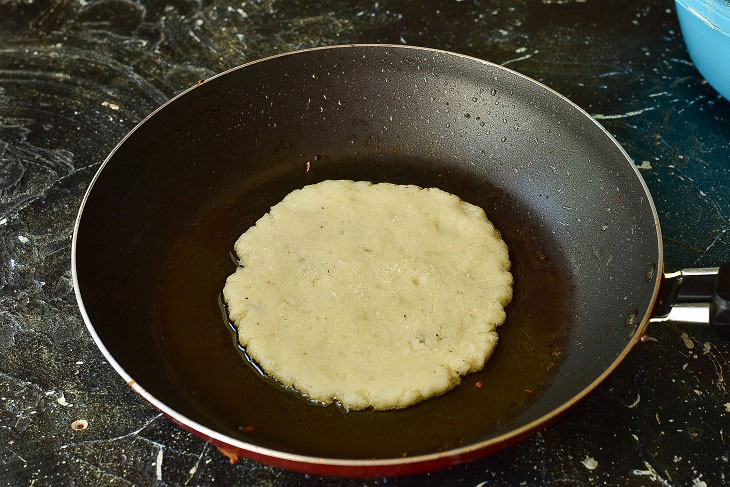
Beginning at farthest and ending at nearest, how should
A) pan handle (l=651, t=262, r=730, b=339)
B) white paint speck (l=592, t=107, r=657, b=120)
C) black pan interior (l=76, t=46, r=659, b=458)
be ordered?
white paint speck (l=592, t=107, r=657, b=120)
black pan interior (l=76, t=46, r=659, b=458)
pan handle (l=651, t=262, r=730, b=339)

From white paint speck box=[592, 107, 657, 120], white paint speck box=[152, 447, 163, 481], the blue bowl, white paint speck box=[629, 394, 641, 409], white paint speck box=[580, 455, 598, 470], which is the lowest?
white paint speck box=[580, 455, 598, 470]

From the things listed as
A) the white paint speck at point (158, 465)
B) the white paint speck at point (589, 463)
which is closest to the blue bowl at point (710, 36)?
the white paint speck at point (589, 463)

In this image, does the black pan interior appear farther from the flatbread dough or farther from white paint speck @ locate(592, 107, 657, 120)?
white paint speck @ locate(592, 107, 657, 120)

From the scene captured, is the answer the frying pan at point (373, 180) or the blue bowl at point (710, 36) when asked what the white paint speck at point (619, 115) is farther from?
the frying pan at point (373, 180)

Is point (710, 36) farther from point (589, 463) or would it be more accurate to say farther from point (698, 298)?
point (589, 463)

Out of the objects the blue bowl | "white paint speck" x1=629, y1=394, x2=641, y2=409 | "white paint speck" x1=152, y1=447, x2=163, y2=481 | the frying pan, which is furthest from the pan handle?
"white paint speck" x1=152, y1=447, x2=163, y2=481

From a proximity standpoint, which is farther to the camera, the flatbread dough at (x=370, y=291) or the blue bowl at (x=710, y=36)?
the blue bowl at (x=710, y=36)

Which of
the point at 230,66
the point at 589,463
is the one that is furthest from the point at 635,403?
the point at 230,66
